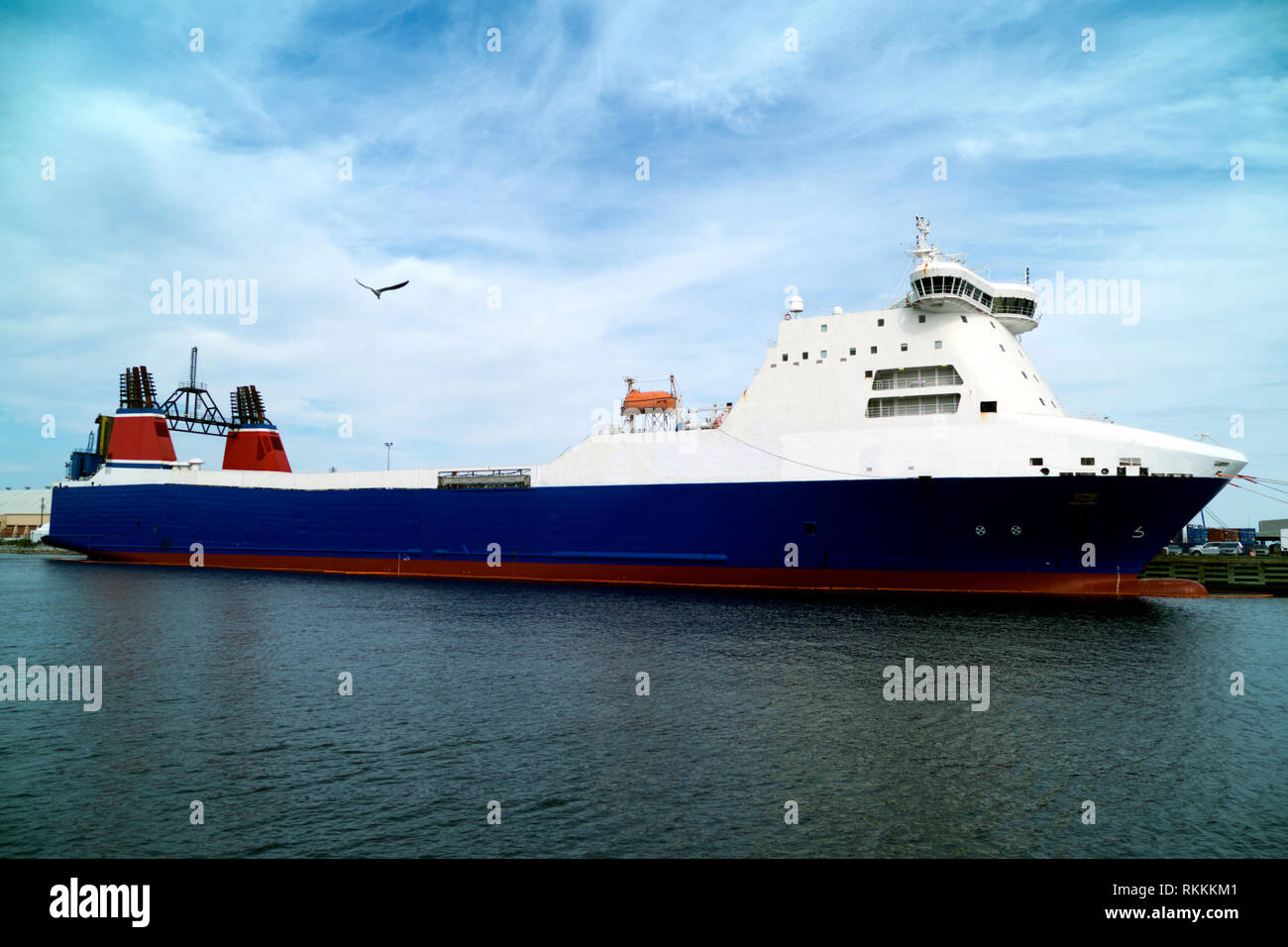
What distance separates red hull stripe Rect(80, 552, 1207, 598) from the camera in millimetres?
25516

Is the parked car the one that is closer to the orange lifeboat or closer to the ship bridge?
the ship bridge

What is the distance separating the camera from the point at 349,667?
16.6 metres

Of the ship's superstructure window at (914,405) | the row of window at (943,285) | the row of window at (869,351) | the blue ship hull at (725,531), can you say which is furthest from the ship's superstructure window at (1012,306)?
the blue ship hull at (725,531)

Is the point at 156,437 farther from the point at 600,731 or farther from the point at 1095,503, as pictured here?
the point at 1095,503

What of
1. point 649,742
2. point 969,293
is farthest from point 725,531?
point 649,742

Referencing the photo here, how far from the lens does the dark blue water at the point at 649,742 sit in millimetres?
8336

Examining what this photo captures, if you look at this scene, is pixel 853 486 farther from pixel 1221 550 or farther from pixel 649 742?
pixel 1221 550

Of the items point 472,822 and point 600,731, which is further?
point 600,731

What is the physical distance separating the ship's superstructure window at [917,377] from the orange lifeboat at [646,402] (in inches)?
393

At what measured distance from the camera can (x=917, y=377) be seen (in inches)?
1104

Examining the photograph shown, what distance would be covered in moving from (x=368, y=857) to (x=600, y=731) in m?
4.89

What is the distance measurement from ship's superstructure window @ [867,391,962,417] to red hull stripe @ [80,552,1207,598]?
6.32 m

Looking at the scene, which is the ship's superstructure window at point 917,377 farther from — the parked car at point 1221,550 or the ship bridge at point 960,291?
the parked car at point 1221,550
